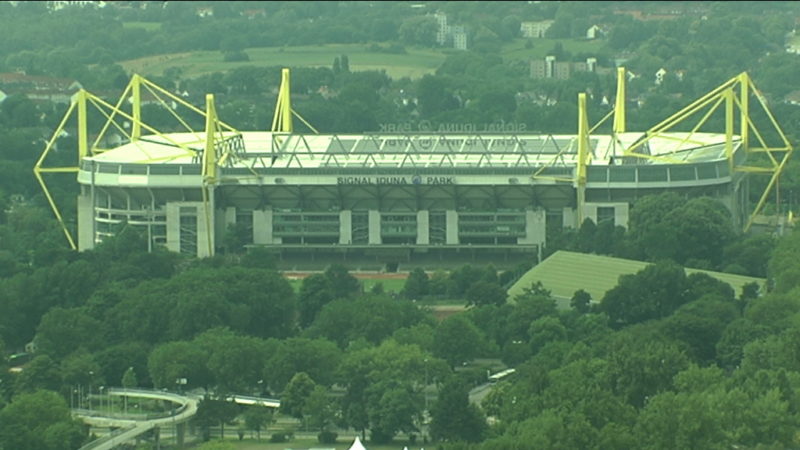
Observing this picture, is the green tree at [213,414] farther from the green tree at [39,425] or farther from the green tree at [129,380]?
the green tree at [129,380]

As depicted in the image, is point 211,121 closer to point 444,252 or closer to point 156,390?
point 444,252

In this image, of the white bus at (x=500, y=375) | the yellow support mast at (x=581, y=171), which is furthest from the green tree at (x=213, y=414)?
the yellow support mast at (x=581, y=171)

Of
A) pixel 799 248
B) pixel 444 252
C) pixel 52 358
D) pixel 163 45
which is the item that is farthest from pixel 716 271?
pixel 163 45

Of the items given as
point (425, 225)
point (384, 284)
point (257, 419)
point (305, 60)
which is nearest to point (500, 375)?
point (257, 419)

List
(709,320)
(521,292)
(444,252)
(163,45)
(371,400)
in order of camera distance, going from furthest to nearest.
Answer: (163,45) < (444,252) < (521,292) < (709,320) < (371,400)

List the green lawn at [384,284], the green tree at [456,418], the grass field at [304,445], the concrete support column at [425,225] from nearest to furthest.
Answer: the green tree at [456,418] < the grass field at [304,445] < the green lawn at [384,284] < the concrete support column at [425,225]
